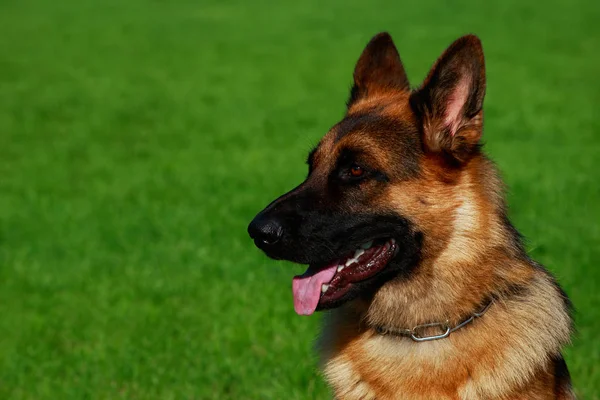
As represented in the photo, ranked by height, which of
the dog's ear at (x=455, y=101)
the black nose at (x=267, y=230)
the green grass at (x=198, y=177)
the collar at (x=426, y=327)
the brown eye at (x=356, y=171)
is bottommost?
the green grass at (x=198, y=177)

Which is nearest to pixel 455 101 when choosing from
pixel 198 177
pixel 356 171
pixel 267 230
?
pixel 356 171

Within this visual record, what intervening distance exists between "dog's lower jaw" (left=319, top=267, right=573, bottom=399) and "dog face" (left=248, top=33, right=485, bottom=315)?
0.34 meters

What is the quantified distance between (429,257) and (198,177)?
7982mm

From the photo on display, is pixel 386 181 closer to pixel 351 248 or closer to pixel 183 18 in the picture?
pixel 351 248

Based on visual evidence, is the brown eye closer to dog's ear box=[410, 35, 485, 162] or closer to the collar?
dog's ear box=[410, 35, 485, 162]

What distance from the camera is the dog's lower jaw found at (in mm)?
4336

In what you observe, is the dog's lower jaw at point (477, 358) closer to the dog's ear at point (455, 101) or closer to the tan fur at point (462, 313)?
the tan fur at point (462, 313)

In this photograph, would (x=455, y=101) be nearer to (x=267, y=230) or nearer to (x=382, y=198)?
(x=382, y=198)

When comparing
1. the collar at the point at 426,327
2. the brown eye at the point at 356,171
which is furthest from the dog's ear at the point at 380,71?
the collar at the point at 426,327

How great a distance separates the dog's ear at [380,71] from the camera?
521 centimetres

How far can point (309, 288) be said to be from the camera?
447 cm

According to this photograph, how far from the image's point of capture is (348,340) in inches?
185

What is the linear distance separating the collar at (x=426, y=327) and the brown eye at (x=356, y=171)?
806mm

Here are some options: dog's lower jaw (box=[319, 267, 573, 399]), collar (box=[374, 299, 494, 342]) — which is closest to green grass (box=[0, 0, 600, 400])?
dog's lower jaw (box=[319, 267, 573, 399])
